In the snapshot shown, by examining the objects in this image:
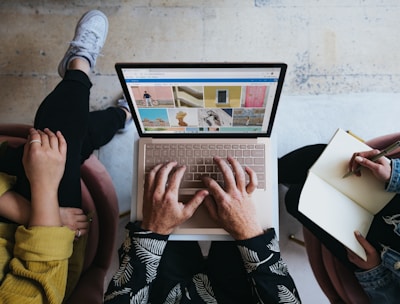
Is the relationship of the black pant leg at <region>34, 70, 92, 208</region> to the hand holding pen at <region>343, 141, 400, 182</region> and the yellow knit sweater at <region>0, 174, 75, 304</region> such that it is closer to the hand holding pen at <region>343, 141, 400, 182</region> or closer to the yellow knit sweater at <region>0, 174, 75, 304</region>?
the yellow knit sweater at <region>0, 174, 75, 304</region>

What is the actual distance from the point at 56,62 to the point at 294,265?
56.4 inches

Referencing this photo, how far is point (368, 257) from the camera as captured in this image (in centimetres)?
89

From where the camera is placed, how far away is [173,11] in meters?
1.59

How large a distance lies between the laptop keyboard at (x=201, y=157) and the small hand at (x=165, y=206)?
7cm

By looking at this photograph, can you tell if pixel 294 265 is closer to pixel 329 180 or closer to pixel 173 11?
pixel 329 180

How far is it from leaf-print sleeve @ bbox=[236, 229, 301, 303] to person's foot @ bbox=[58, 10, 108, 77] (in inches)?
38.1

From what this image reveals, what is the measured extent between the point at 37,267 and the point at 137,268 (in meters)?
0.25

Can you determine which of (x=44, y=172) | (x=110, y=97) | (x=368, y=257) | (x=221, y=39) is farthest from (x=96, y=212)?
(x=221, y=39)

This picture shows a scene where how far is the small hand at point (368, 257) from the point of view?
2.89 ft

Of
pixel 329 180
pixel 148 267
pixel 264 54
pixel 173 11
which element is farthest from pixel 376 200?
pixel 173 11

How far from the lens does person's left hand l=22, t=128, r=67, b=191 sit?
891mm

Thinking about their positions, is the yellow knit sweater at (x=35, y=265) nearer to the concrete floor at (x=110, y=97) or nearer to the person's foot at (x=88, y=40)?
the concrete floor at (x=110, y=97)

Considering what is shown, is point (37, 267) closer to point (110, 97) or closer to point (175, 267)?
point (175, 267)

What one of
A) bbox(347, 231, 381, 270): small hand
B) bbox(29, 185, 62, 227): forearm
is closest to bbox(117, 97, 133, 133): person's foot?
bbox(29, 185, 62, 227): forearm
